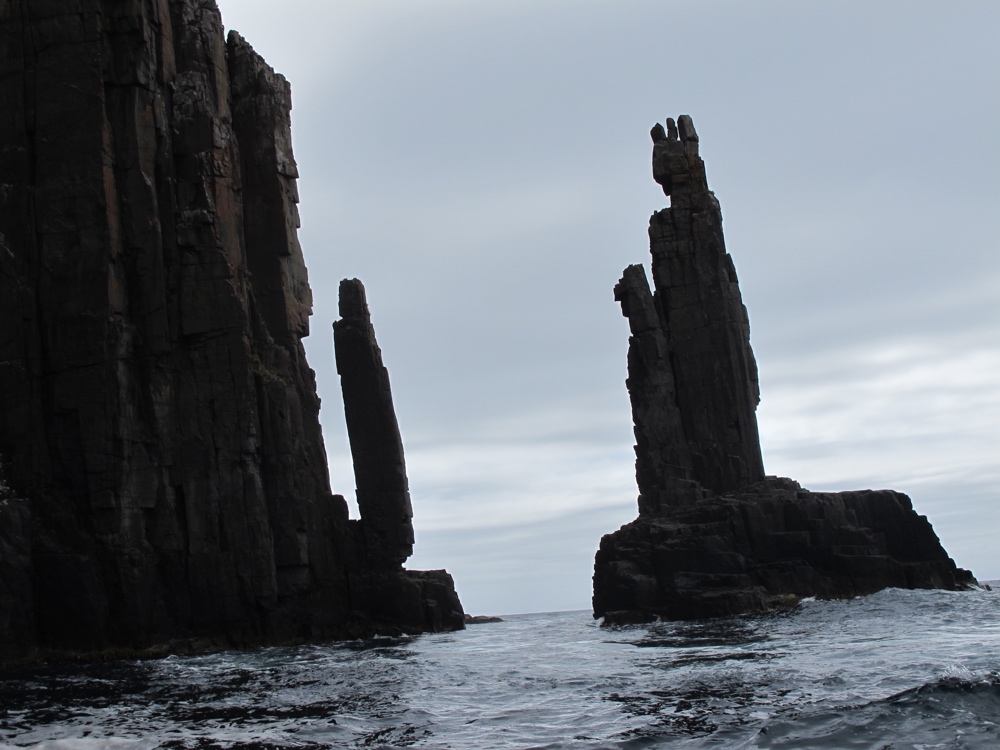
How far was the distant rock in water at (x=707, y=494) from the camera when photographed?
63.2 meters

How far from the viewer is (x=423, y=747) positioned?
21.3 metres

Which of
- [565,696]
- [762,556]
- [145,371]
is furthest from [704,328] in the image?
[565,696]

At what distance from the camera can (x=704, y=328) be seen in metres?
76.6

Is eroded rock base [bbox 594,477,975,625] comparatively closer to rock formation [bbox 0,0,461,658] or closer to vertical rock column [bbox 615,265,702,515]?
vertical rock column [bbox 615,265,702,515]

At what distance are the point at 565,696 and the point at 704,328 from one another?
169 feet

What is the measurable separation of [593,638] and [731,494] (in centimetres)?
2348

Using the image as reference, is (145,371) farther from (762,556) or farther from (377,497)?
(762,556)

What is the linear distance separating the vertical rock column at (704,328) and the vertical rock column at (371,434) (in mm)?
22004

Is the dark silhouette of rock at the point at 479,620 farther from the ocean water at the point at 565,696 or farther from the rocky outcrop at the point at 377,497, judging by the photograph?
the ocean water at the point at 565,696

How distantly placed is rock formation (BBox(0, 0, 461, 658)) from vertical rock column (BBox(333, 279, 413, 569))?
8.79 feet

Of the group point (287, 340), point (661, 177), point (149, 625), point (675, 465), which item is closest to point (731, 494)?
point (675, 465)

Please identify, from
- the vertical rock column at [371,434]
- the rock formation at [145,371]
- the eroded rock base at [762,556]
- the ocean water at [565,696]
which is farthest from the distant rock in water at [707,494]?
the ocean water at [565,696]

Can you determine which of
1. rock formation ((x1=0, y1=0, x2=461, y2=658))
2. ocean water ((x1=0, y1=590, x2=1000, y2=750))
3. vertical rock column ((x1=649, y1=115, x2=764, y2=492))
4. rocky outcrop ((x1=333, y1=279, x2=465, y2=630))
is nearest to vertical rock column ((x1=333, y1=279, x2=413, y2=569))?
rocky outcrop ((x1=333, y1=279, x2=465, y2=630))

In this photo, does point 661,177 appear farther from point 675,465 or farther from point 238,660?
point 238,660
